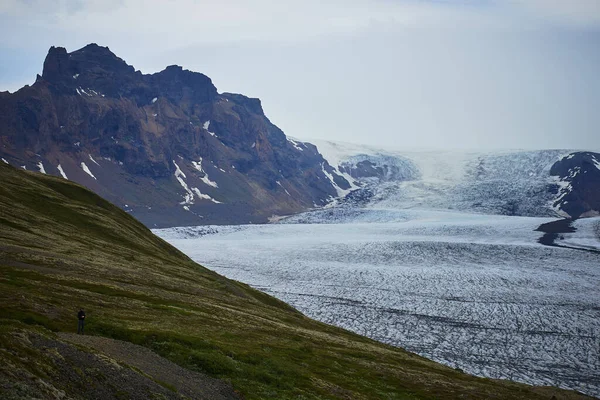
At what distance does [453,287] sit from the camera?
94.8 m

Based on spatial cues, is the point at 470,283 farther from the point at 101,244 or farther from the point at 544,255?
the point at 101,244

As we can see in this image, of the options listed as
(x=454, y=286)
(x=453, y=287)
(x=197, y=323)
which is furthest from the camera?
(x=454, y=286)

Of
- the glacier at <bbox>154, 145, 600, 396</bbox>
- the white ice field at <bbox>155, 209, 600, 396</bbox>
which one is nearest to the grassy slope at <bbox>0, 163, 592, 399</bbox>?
the white ice field at <bbox>155, 209, 600, 396</bbox>

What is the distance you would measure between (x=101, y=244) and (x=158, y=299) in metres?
30.5

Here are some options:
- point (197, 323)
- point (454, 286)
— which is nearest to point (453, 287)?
point (454, 286)

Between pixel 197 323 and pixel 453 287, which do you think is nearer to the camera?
pixel 197 323

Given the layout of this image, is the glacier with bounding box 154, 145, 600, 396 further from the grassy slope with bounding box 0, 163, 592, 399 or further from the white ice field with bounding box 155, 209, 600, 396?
the grassy slope with bounding box 0, 163, 592, 399

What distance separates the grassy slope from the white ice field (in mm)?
9522

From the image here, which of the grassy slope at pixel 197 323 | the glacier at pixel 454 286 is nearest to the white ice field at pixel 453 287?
the glacier at pixel 454 286

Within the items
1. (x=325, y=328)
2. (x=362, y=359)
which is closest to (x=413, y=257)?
(x=325, y=328)

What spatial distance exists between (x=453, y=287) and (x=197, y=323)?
6053 cm

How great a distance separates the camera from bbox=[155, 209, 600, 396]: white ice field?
61812 mm

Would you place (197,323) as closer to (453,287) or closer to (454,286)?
(453,287)

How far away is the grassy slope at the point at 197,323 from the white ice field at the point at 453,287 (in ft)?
31.2
